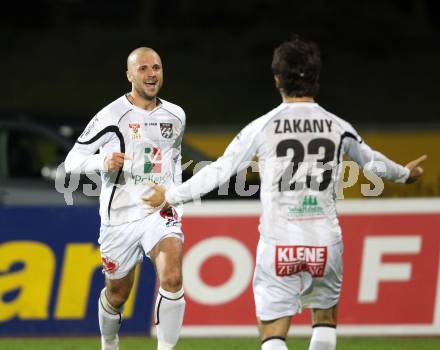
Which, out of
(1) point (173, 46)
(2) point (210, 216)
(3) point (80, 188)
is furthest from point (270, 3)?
(2) point (210, 216)

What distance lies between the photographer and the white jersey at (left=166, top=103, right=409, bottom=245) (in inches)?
231

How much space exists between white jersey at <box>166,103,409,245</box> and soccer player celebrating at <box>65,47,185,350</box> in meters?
1.42

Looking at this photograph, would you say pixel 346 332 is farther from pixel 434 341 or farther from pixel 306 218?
pixel 306 218

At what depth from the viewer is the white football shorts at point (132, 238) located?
289 inches

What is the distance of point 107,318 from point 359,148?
239 cm

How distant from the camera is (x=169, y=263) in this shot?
7.23 meters

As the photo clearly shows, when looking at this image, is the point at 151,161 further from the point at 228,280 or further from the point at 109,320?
the point at 228,280

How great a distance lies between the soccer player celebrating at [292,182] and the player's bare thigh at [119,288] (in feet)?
5.69

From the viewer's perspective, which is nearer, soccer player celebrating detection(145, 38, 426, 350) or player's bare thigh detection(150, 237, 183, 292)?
soccer player celebrating detection(145, 38, 426, 350)

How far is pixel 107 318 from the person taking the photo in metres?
7.59

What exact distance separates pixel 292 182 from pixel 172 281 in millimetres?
1631

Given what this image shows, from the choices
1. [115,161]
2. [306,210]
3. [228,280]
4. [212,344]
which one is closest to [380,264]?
[228,280]

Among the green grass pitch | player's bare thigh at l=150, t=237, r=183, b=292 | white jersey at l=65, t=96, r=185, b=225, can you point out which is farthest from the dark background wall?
player's bare thigh at l=150, t=237, r=183, b=292

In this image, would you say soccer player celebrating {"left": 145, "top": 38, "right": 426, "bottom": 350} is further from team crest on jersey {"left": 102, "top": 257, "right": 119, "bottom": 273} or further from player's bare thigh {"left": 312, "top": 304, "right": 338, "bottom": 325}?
team crest on jersey {"left": 102, "top": 257, "right": 119, "bottom": 273}
